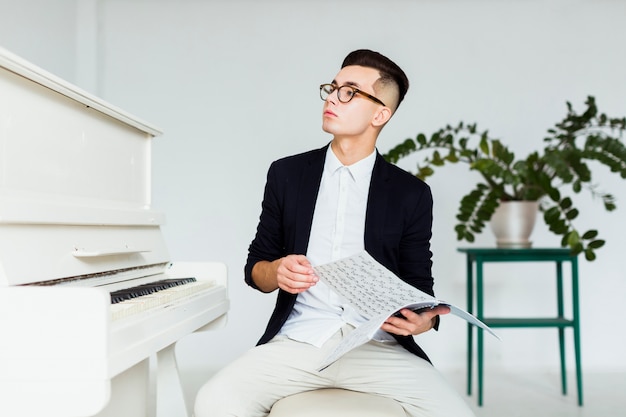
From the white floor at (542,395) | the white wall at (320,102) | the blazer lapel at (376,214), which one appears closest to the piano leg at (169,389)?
the blazer lapel at (376,214)

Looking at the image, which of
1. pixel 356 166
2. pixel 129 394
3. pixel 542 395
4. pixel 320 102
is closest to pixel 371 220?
pixel 356 166

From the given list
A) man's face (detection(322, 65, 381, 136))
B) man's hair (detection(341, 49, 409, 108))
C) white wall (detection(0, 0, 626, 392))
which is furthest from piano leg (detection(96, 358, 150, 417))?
white wall (detection(0, 0, 626, 392))

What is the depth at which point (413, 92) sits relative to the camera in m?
4.05

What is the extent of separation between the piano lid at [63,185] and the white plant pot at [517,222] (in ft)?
6.00

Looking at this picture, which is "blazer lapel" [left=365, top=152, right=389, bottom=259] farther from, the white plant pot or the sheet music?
the white plant pot

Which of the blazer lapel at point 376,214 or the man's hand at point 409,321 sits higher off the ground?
the blazer lapel at point 376,214

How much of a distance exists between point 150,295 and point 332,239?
0.46 meters

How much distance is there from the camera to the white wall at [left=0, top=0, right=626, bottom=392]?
3994mm

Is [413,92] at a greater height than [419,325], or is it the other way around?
[413,92]

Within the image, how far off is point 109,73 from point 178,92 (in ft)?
1.34

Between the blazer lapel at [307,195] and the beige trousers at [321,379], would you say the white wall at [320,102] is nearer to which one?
the blazer lapel at [307,195]

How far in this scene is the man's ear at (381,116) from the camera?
1788 mm

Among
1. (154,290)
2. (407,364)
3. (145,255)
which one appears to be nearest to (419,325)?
(407,364)

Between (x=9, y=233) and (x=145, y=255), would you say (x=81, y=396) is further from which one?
(x=145, y=255)
